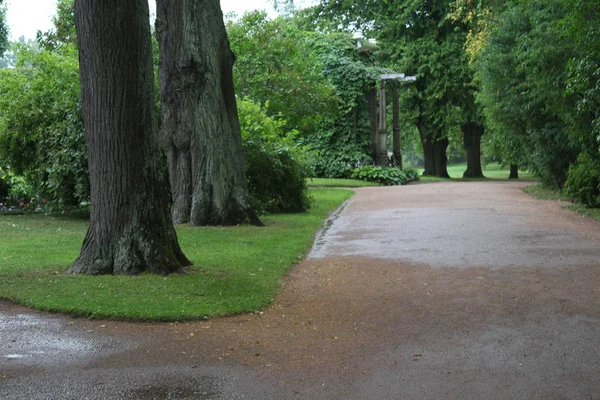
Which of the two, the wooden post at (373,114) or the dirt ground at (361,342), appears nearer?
the dirt ground at (361,342)

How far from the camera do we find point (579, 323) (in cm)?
702

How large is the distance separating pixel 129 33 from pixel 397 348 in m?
5.49

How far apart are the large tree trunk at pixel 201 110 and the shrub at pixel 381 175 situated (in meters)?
19.7

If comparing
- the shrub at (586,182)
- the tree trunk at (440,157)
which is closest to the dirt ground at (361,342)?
the shrub at (586,182)

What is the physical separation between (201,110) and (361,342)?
10.1 metres

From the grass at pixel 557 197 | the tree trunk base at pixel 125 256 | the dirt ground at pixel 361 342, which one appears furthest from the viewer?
the grass at pixel 557 197

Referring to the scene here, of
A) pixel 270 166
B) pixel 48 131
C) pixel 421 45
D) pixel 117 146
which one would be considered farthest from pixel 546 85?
pixel 421 45

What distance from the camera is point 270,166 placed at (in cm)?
1939

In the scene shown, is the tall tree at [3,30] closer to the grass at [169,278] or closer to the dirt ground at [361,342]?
the grass at [169,278]

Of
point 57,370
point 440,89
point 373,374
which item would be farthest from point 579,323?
point 440,89

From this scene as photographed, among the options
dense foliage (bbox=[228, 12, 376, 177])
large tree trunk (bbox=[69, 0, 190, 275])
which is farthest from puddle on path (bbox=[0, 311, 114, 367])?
dense foliage (bbox=[228, 12, 376, 177])

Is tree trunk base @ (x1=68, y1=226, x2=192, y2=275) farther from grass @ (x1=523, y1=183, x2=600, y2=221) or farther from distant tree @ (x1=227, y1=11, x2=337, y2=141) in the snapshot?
distant tree @ (x1=227, y1=11, x2=337, y2=141)

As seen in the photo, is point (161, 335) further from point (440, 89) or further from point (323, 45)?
point (440, 89)

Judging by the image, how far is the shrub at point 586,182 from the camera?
776 inches
